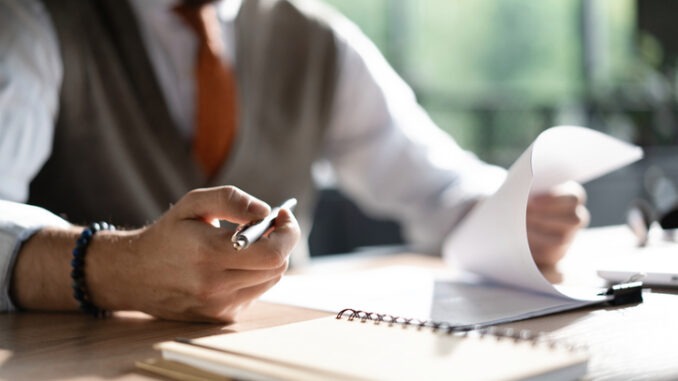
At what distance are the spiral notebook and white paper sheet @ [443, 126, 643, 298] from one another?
244mm

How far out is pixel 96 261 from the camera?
80 cm

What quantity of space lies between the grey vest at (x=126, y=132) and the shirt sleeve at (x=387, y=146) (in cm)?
17

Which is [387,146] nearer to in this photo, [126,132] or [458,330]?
[126,132]

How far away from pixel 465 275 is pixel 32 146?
2.15 feet

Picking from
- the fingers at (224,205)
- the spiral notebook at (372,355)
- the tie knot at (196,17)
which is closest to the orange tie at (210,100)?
the tie knot at (196,17)

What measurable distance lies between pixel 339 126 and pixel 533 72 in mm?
3938

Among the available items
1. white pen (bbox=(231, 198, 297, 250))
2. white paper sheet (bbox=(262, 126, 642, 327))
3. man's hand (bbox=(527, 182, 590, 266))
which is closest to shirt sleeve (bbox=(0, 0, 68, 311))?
white paper sheet (bbox=(262, 126, 642, 327))

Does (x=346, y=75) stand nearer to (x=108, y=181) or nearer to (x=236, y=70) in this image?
(x=236, y=70)

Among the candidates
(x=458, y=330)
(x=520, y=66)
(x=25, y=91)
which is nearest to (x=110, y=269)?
(x=458, y=330)

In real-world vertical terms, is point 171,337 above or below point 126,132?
below

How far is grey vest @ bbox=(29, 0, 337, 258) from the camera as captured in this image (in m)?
1.37

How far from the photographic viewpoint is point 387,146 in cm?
165

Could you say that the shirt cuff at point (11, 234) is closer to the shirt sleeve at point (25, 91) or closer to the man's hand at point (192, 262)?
the man's hand at point (192, 262)

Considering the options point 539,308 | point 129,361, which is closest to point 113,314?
point 129,361
